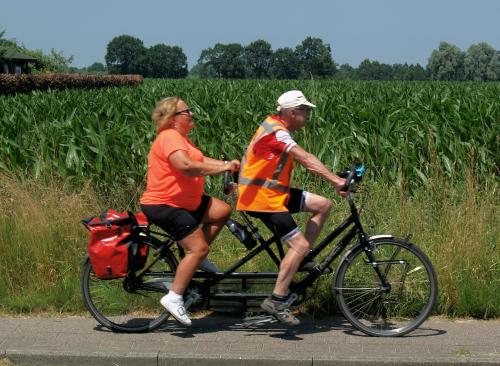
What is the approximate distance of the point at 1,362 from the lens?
5.03 metres

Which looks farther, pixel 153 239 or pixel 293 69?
pixel 293 69

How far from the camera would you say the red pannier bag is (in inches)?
213

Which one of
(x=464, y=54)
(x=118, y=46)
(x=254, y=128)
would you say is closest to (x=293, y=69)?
(x=464, y=54)

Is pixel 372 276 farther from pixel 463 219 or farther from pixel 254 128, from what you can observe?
pixel 254 128

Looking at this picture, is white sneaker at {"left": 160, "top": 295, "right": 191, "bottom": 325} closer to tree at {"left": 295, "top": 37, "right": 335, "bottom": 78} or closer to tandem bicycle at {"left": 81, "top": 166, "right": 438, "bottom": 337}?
tandem bicycle at {"left": 81, "top": 166, "right": 438, "bottom": 337}

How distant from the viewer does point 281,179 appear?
526 cm

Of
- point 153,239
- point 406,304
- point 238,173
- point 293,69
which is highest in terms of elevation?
point 293,69

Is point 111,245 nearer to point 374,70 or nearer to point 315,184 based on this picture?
point 315,184

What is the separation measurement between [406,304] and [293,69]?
110m

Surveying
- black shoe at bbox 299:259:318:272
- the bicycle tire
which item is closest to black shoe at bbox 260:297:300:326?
black shoe at bbox 299:259:318:272


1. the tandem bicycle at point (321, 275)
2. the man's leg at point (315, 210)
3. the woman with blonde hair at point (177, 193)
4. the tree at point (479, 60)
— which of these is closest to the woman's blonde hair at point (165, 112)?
the woman with blonde hair at point (177, 193)

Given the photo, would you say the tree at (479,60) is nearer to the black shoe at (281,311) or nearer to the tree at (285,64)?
the tree at (285,64)

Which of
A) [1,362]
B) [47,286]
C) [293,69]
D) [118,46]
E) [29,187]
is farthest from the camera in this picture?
[118,46]

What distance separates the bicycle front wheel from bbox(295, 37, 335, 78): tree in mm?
78548
